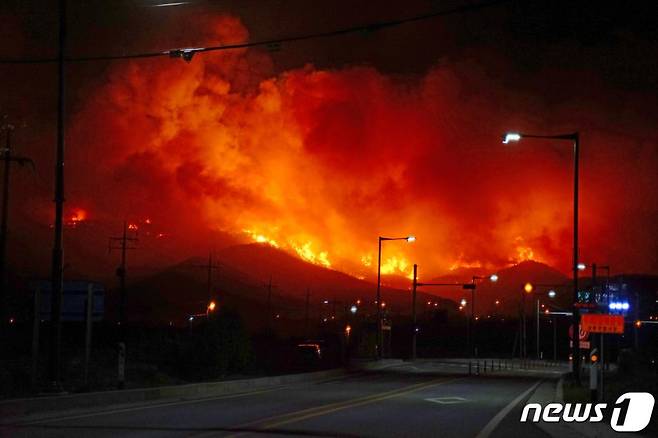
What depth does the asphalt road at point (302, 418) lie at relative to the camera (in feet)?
55.6

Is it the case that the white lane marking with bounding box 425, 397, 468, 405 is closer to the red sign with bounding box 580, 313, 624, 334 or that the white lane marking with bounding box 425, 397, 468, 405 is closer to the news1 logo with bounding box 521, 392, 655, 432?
the news1 logo with bounding box 521, 392, 655, 432

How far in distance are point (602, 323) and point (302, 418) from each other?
914 centimetres

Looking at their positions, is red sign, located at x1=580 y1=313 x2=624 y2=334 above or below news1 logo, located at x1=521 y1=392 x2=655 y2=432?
above

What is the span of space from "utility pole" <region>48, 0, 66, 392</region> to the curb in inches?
34.3

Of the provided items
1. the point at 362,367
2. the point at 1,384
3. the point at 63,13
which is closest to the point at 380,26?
the point at 63,13

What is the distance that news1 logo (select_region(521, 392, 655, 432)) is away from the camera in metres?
17.9

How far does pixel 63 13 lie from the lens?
904 inches

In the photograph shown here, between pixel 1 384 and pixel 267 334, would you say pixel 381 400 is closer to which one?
pixel 1 384

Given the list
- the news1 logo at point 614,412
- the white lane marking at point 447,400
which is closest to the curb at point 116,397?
the white lane marking at point 447,400

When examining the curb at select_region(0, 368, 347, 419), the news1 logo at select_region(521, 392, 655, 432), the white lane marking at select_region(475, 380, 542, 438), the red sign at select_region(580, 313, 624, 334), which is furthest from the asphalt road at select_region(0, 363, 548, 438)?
the red sign at select_region(580, 313, 624, 334)

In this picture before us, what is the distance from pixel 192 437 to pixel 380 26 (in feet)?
35.2

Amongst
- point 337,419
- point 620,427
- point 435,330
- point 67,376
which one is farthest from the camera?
point 435,330

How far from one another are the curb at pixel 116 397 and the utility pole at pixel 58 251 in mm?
872

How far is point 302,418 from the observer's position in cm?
1995
